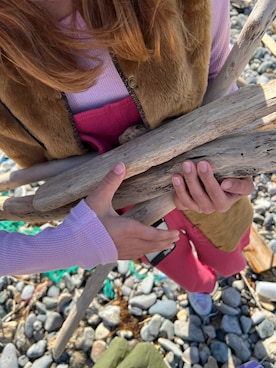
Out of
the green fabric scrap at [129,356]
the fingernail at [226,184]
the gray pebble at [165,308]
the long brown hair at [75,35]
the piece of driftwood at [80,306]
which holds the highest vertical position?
the long brown hair at [75,35]

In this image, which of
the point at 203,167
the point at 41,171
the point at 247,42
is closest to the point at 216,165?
the point at 203,167

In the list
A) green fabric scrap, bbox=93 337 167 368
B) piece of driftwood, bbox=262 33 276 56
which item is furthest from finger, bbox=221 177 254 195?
piece of driftwood, bbox=262 33 276 56

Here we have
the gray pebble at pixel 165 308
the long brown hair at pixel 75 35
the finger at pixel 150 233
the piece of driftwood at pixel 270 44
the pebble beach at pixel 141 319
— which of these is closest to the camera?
the long brown hair at pixel 75 35

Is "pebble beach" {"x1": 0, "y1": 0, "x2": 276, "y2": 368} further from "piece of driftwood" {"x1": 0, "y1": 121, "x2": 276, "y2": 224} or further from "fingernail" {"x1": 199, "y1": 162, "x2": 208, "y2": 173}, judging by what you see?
"fingernail" {"x1": 199, "y1": 162, "x2": 208, "y2": 173}

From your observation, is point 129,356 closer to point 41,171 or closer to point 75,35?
point 41,171

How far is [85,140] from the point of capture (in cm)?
105

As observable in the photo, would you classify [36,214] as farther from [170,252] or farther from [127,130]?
[170,252]

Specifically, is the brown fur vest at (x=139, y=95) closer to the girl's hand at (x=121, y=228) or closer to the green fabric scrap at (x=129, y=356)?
Answer: the girl's hand at (x=121, y=228)

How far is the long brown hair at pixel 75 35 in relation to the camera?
78cm

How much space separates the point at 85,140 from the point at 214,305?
1037 millimetres

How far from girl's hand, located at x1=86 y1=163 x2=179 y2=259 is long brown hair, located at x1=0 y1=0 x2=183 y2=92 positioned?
213 millimetres

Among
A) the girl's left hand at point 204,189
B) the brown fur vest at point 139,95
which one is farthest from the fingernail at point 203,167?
the brown fur vest at point 139,95

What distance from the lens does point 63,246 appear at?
967 mm

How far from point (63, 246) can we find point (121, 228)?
13cm
